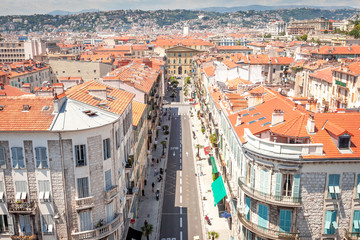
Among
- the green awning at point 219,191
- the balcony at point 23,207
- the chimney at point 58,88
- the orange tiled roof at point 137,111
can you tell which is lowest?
the green awning at point 219,191

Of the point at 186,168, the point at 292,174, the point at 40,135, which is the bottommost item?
the point at 186,168

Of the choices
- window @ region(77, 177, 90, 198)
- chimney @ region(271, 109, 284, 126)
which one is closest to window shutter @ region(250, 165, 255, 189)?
chimney @ region(271, 109, 284, 126)

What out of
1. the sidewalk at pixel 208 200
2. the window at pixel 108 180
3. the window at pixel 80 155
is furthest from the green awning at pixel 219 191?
the window at pixel 80 155

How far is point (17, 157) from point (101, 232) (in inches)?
401

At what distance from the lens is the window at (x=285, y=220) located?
3269cm

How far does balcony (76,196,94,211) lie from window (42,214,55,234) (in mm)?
2942

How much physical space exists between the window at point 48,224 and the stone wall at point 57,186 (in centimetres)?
46

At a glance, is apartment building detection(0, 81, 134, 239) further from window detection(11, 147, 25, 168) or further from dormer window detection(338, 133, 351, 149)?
dormer window detection(338, 133, 351, 149)

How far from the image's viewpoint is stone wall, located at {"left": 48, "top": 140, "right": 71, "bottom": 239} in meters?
31.5

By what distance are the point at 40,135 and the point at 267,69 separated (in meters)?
92.0

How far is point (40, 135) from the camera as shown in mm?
31156

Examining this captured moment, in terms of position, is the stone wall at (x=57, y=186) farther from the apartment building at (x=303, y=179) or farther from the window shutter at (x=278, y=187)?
the window shutter at (x=278, y=187)

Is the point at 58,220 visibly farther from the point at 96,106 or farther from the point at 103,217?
the point at 96,106

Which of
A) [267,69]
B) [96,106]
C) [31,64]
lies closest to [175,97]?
[267,69]
